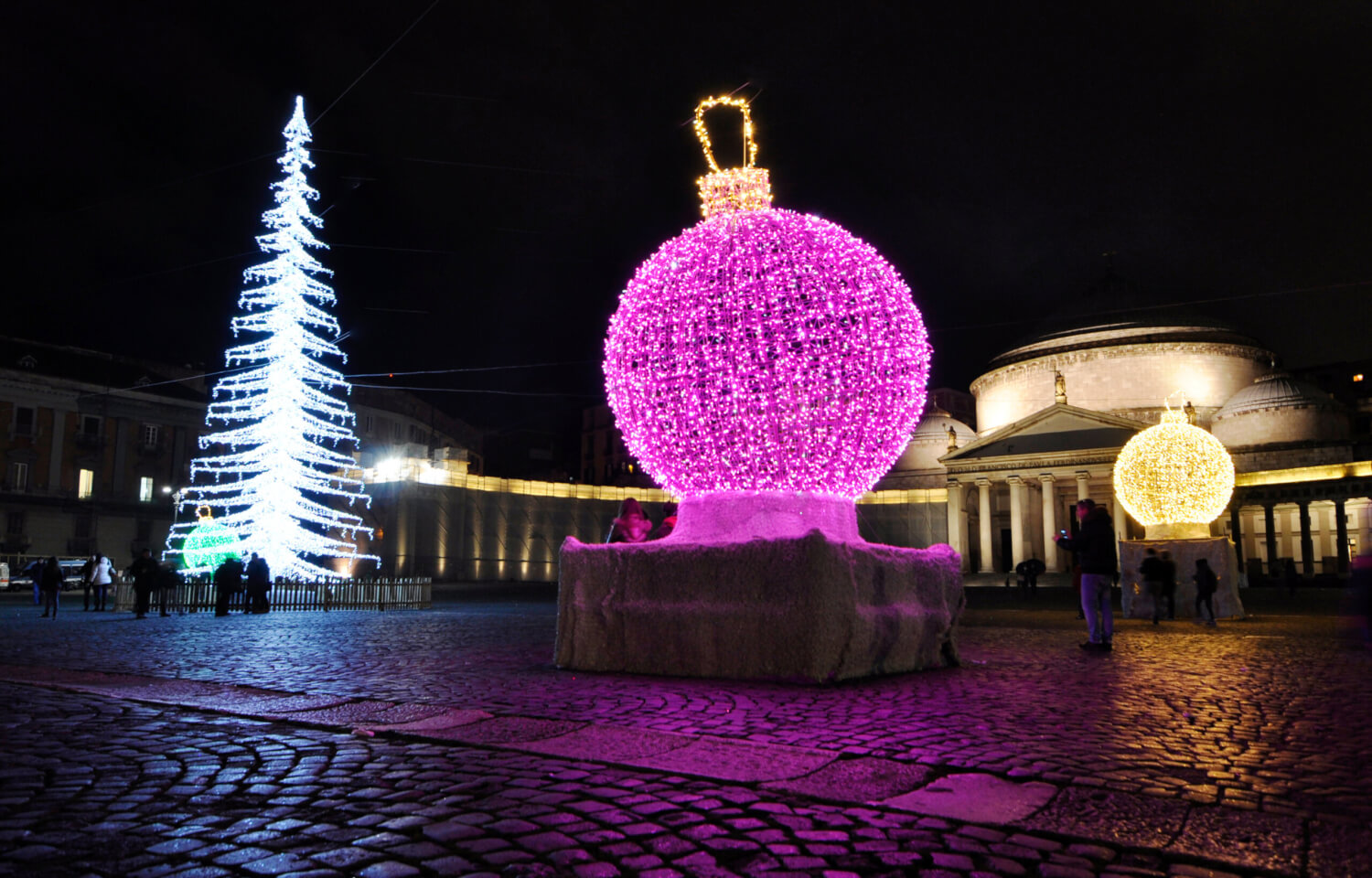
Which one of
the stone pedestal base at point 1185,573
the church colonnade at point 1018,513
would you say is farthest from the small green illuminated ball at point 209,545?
the church colonnade at point 1018,513

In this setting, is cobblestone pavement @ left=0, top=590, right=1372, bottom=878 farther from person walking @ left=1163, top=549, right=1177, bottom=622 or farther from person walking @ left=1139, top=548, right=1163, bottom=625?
person walking @ left=1163, top=549, right=1177, bottom=622

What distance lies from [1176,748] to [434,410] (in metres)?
72.0

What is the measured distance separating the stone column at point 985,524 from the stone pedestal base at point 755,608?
159 feet

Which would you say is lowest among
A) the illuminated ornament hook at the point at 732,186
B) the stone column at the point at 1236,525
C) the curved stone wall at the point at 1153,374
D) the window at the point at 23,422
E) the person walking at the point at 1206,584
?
the person walking at the point at 1206,584

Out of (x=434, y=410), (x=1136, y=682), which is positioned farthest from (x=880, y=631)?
(x=434, y=410)

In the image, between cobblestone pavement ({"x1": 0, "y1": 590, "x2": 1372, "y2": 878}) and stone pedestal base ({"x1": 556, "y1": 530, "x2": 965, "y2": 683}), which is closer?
cobblestone pavement ({"x1": 0, "y1": 590, "x2": 1372, "y2": 878})

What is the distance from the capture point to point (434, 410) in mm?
73688

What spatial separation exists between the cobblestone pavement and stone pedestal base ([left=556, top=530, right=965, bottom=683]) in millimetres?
317

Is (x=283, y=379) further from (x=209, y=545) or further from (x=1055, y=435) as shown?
(x=1055, y=435)

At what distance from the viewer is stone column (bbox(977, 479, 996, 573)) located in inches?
2208

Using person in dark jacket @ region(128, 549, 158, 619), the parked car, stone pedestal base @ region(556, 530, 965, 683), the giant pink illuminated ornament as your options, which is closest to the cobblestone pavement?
stone pedestal base @ region(556, 530, 965, 683)

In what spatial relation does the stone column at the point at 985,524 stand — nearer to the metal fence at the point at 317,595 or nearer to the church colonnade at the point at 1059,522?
the church colonnade at the point at 1059,522

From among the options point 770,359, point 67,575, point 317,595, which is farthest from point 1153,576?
point 67,575

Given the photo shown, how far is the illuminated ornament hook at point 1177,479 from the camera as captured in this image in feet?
65.6
